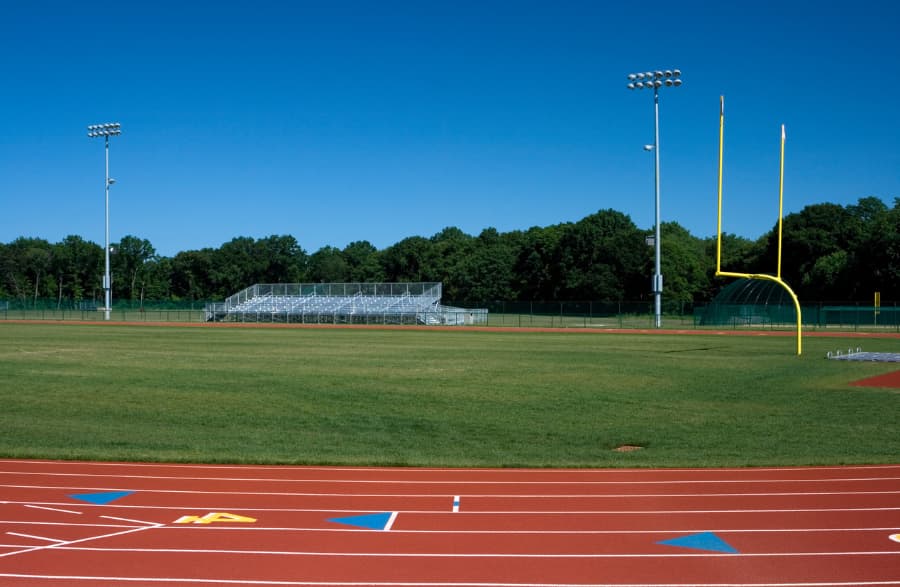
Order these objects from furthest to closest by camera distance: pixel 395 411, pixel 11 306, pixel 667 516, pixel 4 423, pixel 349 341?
pixel 11 306 < pixel 349 341 < pixel 395 411 < pixel 4 423 < pixel 667 516

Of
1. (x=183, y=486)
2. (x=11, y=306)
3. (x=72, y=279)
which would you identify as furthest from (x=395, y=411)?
(x=72, y=279)

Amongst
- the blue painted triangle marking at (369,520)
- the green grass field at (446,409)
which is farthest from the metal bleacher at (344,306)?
the blue painted triangle marking at (369,520)

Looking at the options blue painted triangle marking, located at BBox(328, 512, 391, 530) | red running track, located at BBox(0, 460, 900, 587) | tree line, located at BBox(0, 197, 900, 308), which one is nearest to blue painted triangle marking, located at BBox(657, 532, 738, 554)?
red running track, located at BBox(0, 460, 900, 587)

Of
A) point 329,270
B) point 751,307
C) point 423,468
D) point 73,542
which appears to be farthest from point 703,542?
point 329,270

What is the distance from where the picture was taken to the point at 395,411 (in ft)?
59.5

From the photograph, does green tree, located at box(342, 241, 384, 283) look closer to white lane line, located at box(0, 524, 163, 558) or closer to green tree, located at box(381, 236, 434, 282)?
green tree, located at box(381, 236, 434, 282)

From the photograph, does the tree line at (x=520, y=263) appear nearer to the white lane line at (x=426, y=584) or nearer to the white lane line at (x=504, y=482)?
the white lane line at (x=504, y=482)

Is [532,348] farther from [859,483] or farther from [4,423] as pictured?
[859,483]

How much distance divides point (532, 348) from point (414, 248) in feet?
310

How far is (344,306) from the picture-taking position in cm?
8088

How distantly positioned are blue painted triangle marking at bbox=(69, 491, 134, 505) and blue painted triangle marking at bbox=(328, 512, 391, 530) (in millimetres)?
2956

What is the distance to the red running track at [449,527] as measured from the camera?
7004mm

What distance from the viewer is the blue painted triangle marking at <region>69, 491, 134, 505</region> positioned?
9.75 m

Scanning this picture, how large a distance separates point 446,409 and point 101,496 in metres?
9.39
